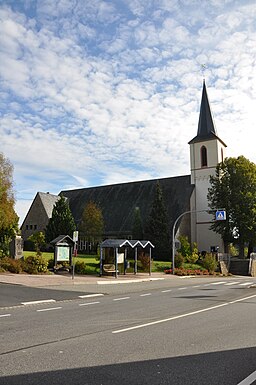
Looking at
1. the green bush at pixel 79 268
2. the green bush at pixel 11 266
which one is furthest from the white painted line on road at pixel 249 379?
the green bush at pixel 79 268

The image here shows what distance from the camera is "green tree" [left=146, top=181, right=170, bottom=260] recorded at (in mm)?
45594

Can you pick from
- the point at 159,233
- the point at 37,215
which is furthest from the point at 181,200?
the point at 37,215

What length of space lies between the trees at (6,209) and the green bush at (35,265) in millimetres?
2831

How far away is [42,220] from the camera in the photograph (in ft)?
195

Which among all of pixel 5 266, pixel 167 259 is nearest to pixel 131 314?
pixel 5 266

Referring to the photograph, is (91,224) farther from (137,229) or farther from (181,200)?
(181,200)

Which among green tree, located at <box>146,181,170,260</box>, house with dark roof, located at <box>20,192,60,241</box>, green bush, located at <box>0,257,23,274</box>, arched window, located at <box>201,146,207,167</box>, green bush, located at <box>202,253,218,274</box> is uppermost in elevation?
arched window, located at <box>201,146,207,167</box>

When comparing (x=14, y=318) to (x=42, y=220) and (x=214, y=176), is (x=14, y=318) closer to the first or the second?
(x=214, y=176)

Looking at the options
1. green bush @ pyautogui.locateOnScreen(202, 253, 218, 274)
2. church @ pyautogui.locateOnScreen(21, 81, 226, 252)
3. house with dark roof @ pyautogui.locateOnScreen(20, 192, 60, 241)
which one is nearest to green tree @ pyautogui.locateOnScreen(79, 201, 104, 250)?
church @ pyautogui.locateOnScreen(21, 81, 226, 252)

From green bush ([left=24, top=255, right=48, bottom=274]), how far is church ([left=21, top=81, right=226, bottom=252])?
26.1 meters

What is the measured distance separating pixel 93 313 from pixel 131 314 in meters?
1.08

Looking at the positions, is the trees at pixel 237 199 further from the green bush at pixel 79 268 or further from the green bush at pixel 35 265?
the green bush at pixel 35 265

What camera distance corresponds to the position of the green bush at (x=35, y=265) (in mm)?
24828

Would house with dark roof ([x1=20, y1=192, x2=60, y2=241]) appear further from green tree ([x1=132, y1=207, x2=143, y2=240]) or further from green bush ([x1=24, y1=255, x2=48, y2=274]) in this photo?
green bush ([x1=24, y1=255, x2=48, y2=274])
